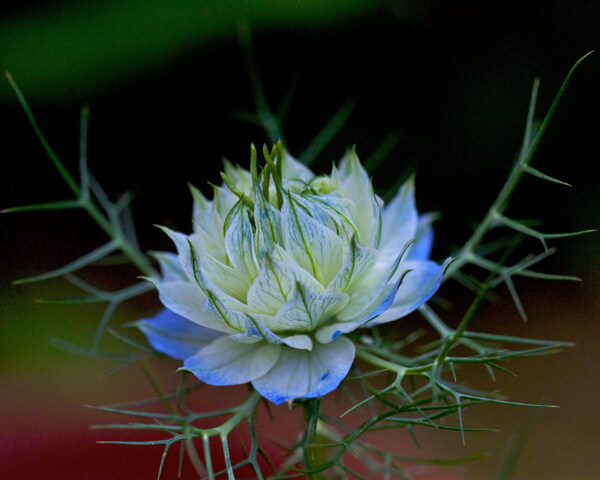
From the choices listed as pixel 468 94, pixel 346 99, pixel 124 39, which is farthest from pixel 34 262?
pixel 468 94

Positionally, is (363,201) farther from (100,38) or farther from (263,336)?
(100,38)

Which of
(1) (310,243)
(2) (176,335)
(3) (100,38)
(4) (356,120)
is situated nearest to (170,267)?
(2) (176,335)

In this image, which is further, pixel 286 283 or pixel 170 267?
pixel 170 267

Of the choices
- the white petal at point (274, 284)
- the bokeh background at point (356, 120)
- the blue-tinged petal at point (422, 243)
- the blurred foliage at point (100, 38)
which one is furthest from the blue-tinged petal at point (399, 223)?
the blurred foliage at point (100, 38)

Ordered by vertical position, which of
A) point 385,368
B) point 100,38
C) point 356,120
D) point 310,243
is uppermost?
point 100,38

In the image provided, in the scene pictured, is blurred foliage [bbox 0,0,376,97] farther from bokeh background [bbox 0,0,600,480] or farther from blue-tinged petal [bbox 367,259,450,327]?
blue-tinged petal [bbox 367,259,450,327]

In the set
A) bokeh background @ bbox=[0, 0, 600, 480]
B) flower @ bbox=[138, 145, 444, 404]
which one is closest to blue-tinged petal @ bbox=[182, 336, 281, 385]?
Answer: flower @ bbox=[138, 145, 444, 404]

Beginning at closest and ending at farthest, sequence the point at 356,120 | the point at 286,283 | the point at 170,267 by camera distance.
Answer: the point at 286,283
the point at 170,267
the point at 356,120
